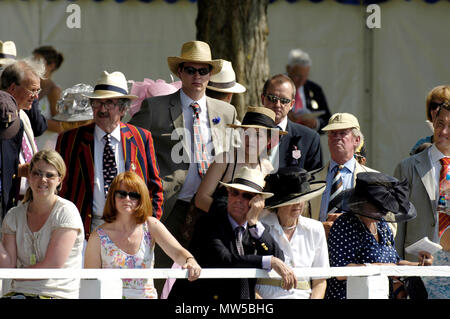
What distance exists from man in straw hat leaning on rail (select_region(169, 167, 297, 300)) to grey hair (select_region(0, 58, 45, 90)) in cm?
163

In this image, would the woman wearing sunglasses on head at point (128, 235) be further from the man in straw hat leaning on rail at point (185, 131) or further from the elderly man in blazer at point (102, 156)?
the man in straw hat leaning on rail at point (185, 131)

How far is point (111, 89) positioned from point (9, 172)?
92cm

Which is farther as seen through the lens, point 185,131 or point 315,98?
point 315,98

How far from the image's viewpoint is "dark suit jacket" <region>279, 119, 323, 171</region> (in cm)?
682

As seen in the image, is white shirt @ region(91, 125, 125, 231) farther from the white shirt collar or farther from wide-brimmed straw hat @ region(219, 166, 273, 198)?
wide-brimmed straw hat @ region(219, 166, 273, 198)

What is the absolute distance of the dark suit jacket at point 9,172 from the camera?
20.0ft

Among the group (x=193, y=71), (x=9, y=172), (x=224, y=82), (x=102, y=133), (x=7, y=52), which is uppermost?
→ (x=7, y=52)

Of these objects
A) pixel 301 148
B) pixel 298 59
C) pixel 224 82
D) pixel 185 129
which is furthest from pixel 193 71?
pixel 298 59

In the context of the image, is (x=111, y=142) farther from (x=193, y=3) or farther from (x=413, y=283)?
(x=193, y=3)

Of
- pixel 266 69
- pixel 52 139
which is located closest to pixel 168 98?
pixel 52 139

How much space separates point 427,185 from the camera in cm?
688

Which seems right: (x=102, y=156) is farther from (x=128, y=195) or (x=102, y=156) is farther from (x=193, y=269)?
(x=193, y=269)

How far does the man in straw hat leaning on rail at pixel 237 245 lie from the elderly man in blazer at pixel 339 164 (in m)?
0.80
